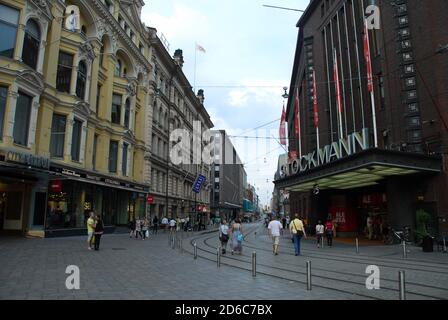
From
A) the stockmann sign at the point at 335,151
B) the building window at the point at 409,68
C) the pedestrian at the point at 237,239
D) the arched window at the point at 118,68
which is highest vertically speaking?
the arched window at the point at 118,68

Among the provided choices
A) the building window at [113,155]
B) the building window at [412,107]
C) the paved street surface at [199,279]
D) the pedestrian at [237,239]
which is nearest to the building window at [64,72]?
the building window at [113,155]

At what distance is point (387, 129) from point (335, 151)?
4981 millimetres

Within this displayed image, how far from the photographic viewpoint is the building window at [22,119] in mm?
22297

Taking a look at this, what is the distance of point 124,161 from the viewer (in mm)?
37781

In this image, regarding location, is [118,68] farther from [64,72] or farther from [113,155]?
[64,72]

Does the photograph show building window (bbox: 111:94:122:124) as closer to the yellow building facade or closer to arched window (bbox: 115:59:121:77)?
the yellow building facade

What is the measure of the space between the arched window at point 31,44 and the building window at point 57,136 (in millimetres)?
4436

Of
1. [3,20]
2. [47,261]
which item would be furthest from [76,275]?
[3,20]

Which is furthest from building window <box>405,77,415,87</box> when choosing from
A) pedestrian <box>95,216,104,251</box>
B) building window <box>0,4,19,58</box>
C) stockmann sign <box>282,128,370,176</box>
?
building window <box>0,4,19,58</box>

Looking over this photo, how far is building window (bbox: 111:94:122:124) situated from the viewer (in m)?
36.0

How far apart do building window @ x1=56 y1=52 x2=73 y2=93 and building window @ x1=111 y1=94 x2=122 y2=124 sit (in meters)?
8.25

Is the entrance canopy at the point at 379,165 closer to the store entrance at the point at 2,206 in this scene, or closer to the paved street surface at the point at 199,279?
the paved street surface at the point at 199,279
